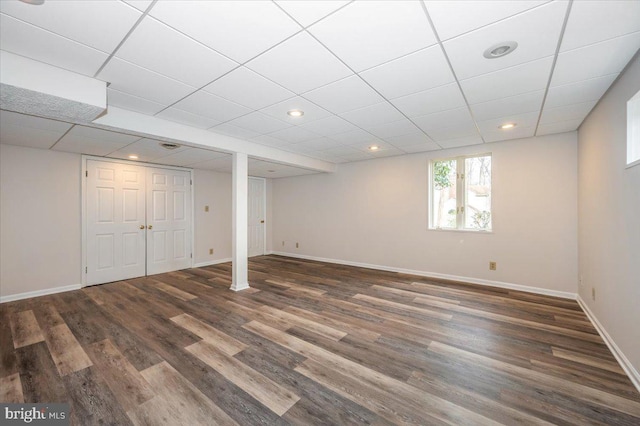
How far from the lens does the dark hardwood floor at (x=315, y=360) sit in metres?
1.74

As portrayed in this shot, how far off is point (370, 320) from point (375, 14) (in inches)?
116

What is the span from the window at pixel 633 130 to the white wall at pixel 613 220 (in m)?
0.07

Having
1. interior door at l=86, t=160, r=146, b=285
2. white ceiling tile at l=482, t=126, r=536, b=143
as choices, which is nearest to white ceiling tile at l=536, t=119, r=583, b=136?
white ceiling tile at l=482, t=126, r=536, b=143

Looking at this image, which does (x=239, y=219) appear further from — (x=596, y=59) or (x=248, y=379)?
(x=596, y=59)

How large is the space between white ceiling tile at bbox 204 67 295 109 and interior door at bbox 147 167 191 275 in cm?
385

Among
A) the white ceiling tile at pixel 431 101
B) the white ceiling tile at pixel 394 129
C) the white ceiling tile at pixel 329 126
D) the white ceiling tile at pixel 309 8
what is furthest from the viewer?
the white ceiling tile at pixel 394 129

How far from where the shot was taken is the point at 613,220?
2.44 metres

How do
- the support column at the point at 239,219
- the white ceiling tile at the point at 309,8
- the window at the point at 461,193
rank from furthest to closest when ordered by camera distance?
the window at the point at 461,193 → the support column at the point at 239,219 → the white ceiling tile at the point at 309,8

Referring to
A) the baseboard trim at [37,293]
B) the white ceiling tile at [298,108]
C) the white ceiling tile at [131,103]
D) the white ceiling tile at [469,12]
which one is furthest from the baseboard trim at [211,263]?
the white ceiling tile at [469,12]

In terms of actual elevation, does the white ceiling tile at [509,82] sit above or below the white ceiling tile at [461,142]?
below

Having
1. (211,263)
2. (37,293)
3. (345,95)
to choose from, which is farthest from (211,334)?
(211,263)

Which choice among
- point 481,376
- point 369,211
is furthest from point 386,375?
point 369,211

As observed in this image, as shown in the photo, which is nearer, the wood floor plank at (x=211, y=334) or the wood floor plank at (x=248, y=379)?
the wood floor plank at (x=248, y=379)

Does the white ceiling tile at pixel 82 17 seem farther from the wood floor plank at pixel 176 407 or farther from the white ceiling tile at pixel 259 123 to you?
the wood floor plank at pixel 176 407
